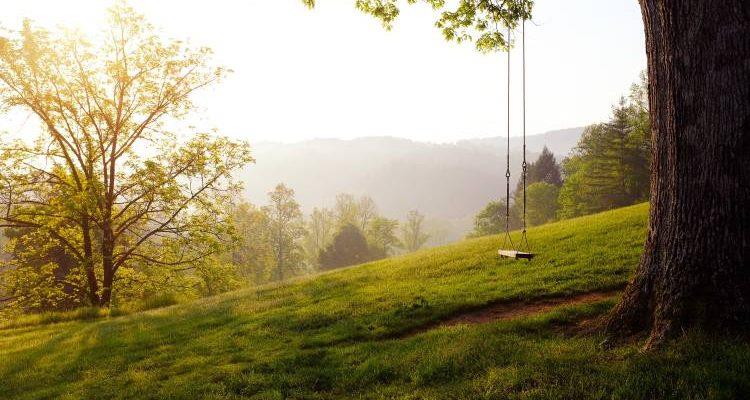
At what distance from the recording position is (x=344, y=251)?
219 ft

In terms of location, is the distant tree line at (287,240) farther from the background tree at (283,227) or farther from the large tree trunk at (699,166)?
the large tree trunk at (699,166)

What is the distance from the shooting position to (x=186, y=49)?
24328 millimetres

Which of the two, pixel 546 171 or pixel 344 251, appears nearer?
pixel 344 251

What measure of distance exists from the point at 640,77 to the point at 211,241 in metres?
59.7

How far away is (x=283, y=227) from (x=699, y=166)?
203 feet

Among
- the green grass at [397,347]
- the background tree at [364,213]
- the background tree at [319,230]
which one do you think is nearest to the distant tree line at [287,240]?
the background tree at [319,230]

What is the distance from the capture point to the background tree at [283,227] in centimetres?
6373

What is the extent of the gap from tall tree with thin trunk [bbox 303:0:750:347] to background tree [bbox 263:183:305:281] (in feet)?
191

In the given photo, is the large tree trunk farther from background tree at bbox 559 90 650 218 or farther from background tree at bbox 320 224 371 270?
background tree at bbox 320 224 371 270

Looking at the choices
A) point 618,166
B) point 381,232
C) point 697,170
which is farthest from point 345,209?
point 697,170

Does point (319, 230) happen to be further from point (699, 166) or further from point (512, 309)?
Answer: point (699, 166)

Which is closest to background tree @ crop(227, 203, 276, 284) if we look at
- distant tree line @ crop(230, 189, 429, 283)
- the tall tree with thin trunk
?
distant tree line @ crop(230, 189, 429, 283)

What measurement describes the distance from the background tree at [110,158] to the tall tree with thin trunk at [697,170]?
65.3ft

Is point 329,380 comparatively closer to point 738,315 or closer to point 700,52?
point 738,315
